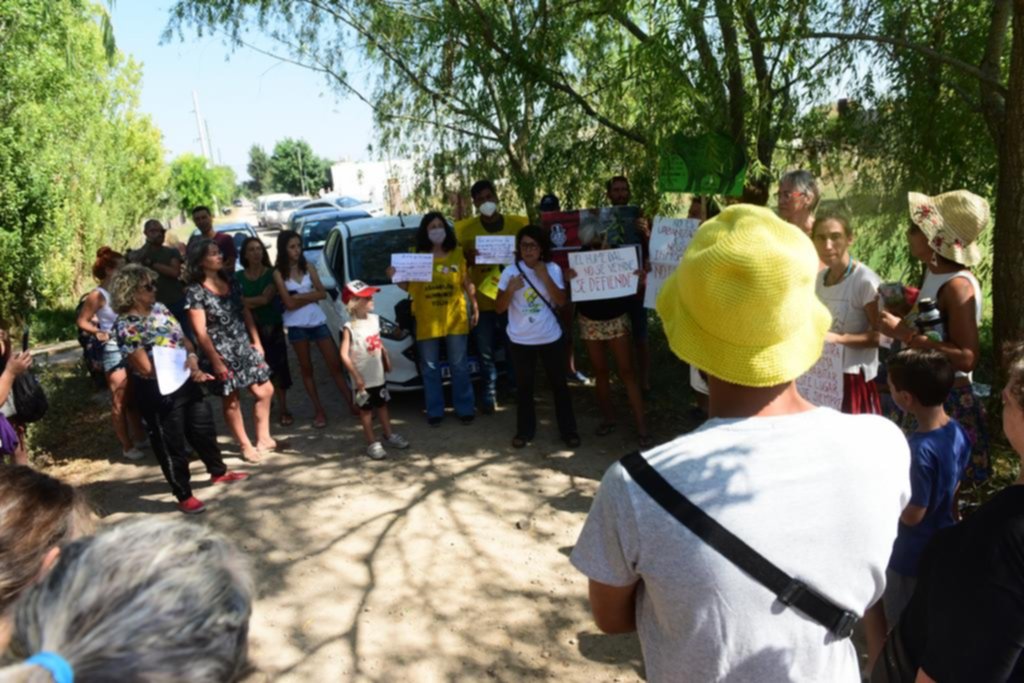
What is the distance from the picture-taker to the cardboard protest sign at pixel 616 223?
20.3 ft

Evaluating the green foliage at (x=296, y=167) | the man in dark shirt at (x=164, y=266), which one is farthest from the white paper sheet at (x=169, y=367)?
the green foliage at (x=296, y=167)

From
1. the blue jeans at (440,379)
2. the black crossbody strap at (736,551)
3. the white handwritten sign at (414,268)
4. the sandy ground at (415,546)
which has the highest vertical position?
the white handwritten sign at (414,268)

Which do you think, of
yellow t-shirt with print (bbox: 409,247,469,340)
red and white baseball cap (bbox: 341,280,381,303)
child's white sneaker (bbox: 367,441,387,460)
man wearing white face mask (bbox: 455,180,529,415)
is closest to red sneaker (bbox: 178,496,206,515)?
child's white sneaker (bbox: 367,441,387,460)

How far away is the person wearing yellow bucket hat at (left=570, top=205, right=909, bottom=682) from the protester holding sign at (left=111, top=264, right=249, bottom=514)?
4211mm

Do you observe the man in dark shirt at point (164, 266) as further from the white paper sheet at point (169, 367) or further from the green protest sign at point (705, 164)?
the green protest sign at point (705, 164)

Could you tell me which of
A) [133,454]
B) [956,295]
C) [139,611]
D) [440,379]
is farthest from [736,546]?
[133,454]

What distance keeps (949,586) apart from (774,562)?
0.54m

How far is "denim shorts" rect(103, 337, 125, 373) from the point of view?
5.95 metres

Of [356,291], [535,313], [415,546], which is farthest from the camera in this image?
[535,313]

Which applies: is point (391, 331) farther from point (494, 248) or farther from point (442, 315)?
point (494, 248)

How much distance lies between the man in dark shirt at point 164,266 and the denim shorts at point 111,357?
110 centimetres

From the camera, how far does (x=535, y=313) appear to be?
588 cm

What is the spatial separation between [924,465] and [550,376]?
11.6 feet

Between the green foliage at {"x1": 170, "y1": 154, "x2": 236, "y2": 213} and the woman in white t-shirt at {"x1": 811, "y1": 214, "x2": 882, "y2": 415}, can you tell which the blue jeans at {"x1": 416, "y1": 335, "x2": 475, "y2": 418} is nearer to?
the woman in white t-shirt at {"x1": 811, "y1": 214, "x2": 882, "y2": 415}
